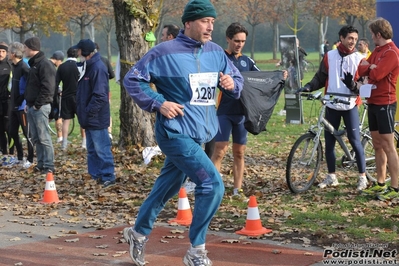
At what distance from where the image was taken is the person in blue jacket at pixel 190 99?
6312 millimetres

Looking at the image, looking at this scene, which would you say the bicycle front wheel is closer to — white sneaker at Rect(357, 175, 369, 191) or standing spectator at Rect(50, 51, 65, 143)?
white sneaker at Rect(357, 175, 369, 191)

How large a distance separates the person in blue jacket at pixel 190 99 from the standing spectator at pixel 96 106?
15.5 ft

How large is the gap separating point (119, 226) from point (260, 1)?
53056mm

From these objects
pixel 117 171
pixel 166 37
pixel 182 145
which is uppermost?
pixel 166 37

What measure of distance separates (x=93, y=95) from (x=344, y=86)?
3.48m

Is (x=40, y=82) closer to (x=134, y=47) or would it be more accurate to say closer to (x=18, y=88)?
(x=18, y=88)

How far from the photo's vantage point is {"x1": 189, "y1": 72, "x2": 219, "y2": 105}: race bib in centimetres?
637

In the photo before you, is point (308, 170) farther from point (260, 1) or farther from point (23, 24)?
point (260, 1)

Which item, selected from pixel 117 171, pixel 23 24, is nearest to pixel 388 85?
pixel 117 171

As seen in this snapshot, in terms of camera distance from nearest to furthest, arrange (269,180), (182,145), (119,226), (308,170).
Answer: (182,145), (119,226), (308,170), (269,180)

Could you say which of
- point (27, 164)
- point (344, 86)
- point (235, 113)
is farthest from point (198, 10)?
point (27, 164)

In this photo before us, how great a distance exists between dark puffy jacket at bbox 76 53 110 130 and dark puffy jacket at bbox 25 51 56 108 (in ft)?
3.69

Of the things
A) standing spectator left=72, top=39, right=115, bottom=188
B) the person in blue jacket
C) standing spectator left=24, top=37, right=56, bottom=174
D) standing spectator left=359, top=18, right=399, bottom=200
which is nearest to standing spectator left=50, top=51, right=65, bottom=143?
standing spectator left=24, top=37, right=56, bottom=174

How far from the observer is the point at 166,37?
1034 centimetres
